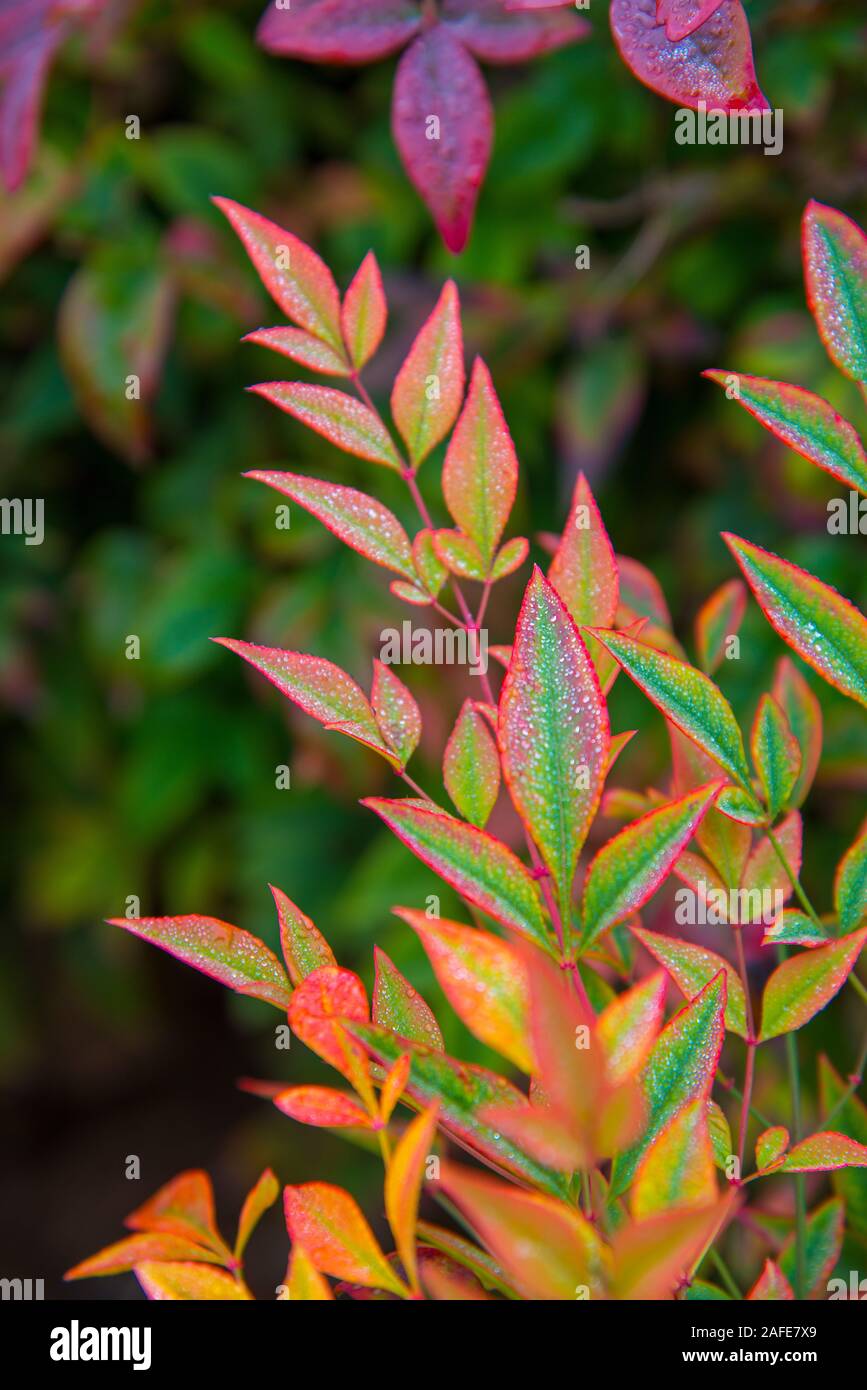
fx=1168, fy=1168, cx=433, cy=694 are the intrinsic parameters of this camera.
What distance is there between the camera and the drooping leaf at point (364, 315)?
0.46 meters

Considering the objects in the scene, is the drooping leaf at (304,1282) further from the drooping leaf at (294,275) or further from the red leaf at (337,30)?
the red leaf at (337,30)

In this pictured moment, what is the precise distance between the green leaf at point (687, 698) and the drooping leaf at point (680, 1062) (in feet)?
0.26

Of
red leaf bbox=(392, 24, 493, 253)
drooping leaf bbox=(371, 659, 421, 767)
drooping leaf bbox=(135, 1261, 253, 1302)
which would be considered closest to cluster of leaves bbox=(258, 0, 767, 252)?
red leaf bbox=(392, 24, 493, 253)

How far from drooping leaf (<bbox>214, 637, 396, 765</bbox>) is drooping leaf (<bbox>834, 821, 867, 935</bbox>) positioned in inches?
6.7

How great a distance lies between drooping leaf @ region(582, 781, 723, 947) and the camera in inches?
13.9

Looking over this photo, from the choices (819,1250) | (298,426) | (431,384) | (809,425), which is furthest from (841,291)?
(298,426)

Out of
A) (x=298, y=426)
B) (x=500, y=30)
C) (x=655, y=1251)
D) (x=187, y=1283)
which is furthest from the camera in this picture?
(x=298, y=426)

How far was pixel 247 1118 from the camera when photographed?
1.97 meters

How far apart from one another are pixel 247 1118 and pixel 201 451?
1225 mm

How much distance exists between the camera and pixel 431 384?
45 cm

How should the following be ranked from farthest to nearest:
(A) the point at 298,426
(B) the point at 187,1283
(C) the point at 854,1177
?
(A) the point at 298,426, (C) the point at 854,1177, (B) the point at 187,1283

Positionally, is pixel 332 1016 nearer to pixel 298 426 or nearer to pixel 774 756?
pixel 774 756

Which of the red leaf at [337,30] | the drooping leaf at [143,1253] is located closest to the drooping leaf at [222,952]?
the drooping leaf at [143,1253]

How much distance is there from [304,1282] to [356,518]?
0.26m
